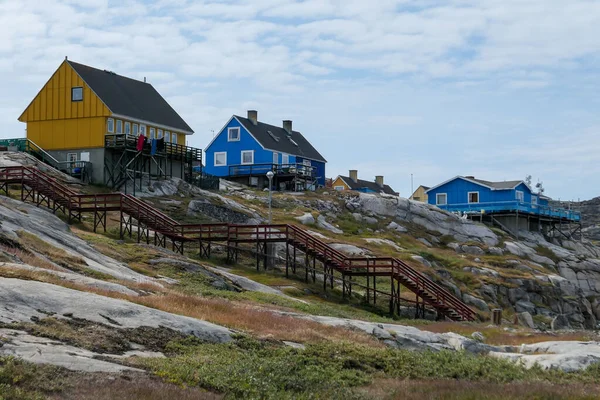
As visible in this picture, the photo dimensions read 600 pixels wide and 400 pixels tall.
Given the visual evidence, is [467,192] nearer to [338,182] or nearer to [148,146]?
[338,182]

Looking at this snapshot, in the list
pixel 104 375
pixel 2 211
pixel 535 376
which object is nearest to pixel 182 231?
pixel 2 211

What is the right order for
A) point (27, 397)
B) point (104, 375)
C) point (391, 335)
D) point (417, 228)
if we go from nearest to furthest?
point (27, 397), point (104, 375), point (391, 335), point (417, 228)

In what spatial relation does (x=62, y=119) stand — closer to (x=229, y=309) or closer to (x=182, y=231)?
(x=182, y=231)

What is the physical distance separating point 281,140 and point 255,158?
6.49m

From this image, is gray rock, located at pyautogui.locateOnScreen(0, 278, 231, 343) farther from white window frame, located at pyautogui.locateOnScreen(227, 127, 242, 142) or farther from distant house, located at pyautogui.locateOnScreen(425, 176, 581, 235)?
distant house, located at pyautogui.locateOnScreen(425, 176, 581, 235)

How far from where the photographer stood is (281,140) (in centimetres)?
9669

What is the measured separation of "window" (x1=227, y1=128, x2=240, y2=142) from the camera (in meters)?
92.6

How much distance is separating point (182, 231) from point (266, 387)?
3412cm

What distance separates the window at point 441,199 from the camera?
99250 millimetres

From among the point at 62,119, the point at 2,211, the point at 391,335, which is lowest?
the point at 391,335

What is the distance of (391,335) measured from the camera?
2895 cm

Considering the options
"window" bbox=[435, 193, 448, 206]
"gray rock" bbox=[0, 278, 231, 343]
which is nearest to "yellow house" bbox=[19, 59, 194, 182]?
"window" bbox=[435, 193, 448, 206]

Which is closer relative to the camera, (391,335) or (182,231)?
(391,335)

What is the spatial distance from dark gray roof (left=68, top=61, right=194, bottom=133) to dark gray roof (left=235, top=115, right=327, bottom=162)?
14.3m
